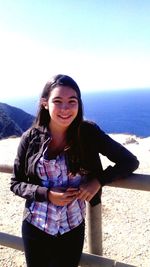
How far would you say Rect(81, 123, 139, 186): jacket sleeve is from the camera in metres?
2.47

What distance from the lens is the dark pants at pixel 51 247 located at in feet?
8.13

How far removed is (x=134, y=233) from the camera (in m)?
6.08

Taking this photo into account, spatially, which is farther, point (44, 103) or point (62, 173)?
point (44, 103)

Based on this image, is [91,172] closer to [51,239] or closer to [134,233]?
[51,239]

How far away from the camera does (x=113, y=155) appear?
2479 millimetres

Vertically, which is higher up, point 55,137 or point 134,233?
point 55,137

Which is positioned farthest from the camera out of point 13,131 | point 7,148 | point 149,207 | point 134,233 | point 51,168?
point 13,131

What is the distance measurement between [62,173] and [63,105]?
429mm

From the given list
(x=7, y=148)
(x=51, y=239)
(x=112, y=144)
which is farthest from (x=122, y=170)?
(x=7, y=148)

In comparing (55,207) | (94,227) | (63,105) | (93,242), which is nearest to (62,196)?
(55,207)

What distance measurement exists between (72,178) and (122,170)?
1.06ft

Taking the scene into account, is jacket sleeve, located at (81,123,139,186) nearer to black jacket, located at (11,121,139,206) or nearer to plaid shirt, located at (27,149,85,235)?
black jacket, located at (11,121,139,206)

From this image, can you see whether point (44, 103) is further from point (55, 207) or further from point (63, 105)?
point (55, 207)

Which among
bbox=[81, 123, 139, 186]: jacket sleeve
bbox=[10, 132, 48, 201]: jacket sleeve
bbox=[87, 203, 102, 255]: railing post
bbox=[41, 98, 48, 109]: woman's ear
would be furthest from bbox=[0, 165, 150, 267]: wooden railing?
bbox=[41, 98, 48, 109]: woman's ear
